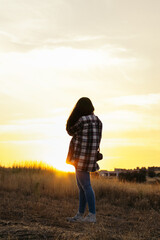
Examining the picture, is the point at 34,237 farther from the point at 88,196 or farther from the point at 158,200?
the point at 158,200

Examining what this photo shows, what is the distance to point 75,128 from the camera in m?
5.48

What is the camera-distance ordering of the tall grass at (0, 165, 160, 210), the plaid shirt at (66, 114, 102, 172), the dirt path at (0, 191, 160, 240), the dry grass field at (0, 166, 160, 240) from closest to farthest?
the dirt path at (0, 191, 160, 240), the dry grass field at (0, 166, 160, 240), the plaid shirt at (66, 114, 102, 172), the tall grass at (0, 165, 160, 210)

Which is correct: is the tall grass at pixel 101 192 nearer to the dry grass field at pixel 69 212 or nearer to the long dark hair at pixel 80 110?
the dry grass field at pixel 69 212

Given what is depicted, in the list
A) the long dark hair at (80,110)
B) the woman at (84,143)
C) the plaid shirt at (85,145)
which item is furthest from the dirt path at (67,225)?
the long dark hair at (80,110)

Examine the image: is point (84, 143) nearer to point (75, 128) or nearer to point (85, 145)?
point (85, 145)

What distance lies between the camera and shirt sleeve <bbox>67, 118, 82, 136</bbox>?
5.43m

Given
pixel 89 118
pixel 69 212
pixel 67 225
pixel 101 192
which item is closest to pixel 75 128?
pixel 89 118

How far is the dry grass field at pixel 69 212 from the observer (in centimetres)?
443

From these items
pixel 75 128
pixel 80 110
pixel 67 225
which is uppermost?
pixel 80 110

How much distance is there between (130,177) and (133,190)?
1596 centimetres

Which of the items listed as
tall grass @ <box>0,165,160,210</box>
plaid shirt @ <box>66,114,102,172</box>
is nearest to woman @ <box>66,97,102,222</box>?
plaid shirt @ <box>66,114,102,172</box>

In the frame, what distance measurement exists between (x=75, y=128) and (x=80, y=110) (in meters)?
0.32

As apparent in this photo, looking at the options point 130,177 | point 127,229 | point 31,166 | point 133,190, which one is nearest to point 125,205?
point 133,190

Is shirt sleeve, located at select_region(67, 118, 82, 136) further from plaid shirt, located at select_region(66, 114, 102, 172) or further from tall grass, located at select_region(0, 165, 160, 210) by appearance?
tall grass, located at select_region(0, 165, 160, 210)
